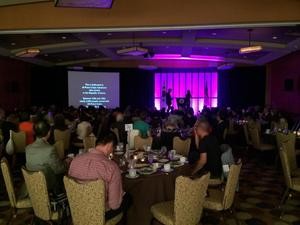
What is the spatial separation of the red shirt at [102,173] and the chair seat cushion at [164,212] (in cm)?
47

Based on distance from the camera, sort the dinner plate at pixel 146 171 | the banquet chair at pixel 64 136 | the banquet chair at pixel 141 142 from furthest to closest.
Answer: the banquet chair at pixel 64 136, the banquet chair at pixel 141 142, the dinner plate at pixel 146 171

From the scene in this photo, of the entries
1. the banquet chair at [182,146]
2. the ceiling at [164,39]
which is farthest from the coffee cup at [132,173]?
the ceiling at [164,39]

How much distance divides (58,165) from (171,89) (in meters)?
15.5

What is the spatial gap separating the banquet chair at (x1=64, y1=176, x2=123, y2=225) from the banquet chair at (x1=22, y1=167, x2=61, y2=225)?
1.21ft

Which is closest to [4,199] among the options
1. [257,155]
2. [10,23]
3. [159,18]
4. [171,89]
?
[10,23]

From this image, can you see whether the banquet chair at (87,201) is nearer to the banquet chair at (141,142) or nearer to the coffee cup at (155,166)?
the coffee cup at (155,166)

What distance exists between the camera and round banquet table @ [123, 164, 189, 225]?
12.9 feet

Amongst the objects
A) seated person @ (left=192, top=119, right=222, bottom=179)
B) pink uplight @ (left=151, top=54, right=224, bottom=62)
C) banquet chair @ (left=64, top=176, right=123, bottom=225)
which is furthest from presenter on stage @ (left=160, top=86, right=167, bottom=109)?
banquet chair @ (left=64, top=176, right=123, bottom=225)

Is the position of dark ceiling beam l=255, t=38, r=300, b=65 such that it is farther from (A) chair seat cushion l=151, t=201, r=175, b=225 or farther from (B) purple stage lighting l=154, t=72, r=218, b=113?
(A) chair seat cushion l=151, t=201, r=175, b=225

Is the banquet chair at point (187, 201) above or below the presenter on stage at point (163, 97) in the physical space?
below

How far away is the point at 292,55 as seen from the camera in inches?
512

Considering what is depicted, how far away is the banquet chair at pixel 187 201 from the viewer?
3.24 meters

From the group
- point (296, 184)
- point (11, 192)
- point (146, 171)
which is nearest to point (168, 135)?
point (296, 184)

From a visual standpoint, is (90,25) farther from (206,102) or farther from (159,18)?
(206,102)
